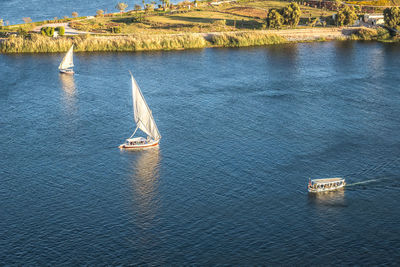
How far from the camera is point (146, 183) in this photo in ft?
287

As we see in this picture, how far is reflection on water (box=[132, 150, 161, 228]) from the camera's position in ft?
261

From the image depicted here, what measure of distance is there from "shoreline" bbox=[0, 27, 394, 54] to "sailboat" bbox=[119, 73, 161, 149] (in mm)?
71162

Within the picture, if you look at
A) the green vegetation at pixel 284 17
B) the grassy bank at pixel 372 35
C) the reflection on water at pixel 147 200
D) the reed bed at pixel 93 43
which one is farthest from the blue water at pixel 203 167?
the green vegetation at pixel 284 17

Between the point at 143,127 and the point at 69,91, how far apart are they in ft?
125

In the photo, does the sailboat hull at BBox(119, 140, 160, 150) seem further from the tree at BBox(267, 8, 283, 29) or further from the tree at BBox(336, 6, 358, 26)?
the tree at BBox(336, 6, 358, 26)

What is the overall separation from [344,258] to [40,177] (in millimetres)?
49889

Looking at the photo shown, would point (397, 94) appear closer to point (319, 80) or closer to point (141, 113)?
point (319, 80)

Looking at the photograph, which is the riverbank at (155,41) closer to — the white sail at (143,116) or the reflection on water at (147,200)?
the white sail at (143,116)

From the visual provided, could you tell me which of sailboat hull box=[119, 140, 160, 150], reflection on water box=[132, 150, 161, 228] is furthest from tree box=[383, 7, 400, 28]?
reflection on water box=[132, 150, 161, 228]

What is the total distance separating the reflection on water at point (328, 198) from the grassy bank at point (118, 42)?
100 metres

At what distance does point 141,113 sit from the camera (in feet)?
338

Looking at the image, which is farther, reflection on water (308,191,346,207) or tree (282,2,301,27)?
tree (282,2,301,27)

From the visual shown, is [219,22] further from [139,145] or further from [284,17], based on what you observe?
[139,145]

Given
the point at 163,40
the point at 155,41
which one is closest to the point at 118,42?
the point at 155,41
